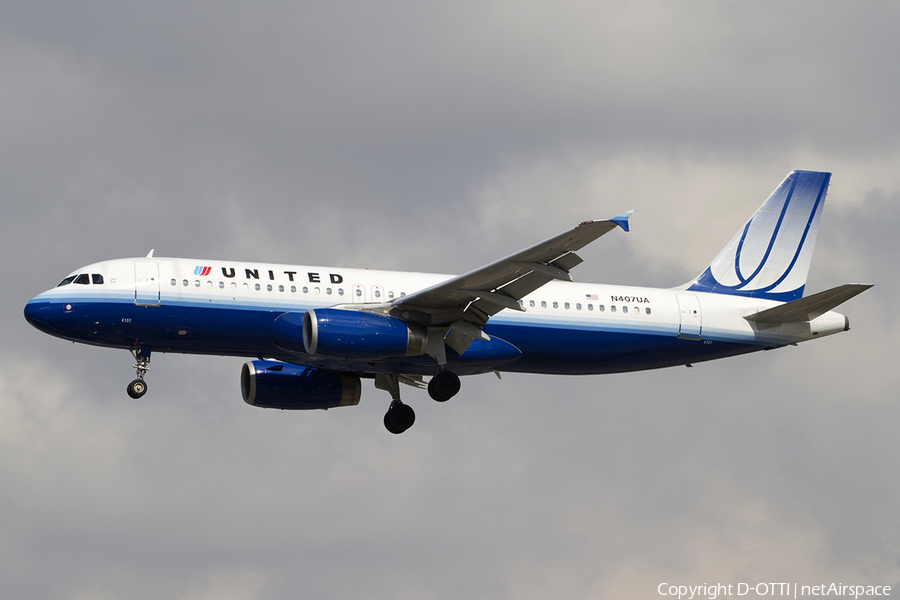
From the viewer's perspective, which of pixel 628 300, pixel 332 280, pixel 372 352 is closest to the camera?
pixel 372 352

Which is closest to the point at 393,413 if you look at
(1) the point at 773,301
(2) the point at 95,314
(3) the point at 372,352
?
(3) the point at 372,352

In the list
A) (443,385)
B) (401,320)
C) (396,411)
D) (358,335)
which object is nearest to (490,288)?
(401,320)

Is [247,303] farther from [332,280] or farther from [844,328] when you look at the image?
[844,328]

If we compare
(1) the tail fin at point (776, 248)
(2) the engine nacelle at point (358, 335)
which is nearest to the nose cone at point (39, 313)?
(2) the engine nacelle at point (358, 335)

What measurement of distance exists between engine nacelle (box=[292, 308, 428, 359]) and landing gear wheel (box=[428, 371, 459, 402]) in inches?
69.6

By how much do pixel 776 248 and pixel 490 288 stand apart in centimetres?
1519

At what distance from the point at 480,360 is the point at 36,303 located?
13667 millimetres

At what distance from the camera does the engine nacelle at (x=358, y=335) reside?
116 feet

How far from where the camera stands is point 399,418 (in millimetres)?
42812

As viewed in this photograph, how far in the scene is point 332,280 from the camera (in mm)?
38312

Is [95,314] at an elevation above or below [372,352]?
above

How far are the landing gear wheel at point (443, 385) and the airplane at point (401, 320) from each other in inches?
1.8

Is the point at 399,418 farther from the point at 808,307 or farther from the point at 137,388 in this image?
the point at 808,307

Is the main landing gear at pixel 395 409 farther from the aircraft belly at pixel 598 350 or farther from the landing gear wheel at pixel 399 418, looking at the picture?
the aircraft belly at pixel 598 350
